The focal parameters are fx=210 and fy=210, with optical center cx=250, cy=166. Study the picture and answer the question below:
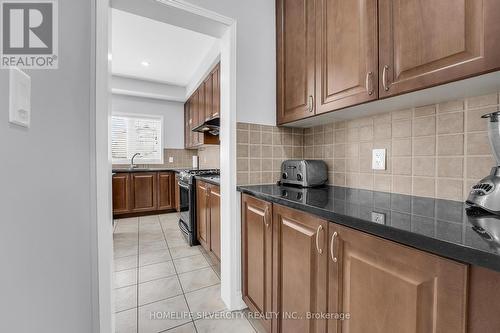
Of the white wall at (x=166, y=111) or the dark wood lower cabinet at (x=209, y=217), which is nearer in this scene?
the dark wood lower cabinet at (x=209, y=217)

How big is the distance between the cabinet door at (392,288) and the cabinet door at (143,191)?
4.01m

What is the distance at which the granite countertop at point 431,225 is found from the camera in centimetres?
46

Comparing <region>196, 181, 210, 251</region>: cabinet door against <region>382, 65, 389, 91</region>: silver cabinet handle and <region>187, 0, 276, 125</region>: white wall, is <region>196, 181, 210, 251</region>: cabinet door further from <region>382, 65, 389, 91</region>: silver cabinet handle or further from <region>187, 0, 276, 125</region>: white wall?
<region>382, 65, 389, 91</region>: silver cabinet handle

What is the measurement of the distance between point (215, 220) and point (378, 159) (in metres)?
1.44

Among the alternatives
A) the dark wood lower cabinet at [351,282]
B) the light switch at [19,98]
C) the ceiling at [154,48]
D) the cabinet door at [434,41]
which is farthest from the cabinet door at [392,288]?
the ceiling at [154,48]

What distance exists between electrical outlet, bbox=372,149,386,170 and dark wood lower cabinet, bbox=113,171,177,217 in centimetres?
380

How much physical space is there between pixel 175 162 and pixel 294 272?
168 inches

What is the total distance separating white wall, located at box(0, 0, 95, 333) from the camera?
49cm

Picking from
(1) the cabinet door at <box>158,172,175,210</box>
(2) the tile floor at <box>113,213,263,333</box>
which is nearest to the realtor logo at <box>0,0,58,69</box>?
(2) the tile floor at <box>113,213,263,333</box>

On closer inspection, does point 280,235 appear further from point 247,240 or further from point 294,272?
point 247,240

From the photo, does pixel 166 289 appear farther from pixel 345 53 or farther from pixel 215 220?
pixel 345 53

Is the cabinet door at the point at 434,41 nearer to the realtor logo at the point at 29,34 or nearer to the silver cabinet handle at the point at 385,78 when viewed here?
the silver cabinet handle at the point at 385,78

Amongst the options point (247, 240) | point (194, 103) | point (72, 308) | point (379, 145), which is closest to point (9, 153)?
point (72, 308)

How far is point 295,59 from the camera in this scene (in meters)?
1.51
